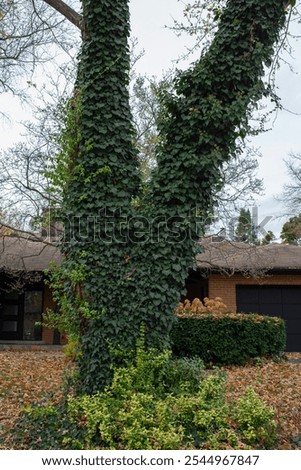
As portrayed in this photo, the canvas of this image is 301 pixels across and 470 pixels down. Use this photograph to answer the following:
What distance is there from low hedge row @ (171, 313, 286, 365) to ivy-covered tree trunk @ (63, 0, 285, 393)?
18.2 ft

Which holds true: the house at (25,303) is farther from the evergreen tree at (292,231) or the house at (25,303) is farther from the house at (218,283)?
the evergreen tree at (292,231)

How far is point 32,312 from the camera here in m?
19.4

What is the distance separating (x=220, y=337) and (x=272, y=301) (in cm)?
715

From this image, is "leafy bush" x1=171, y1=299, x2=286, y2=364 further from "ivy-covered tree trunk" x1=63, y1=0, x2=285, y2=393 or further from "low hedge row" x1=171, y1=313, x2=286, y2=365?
"ivy-covered tree trunk" x1=63, y1=0, x2=285, y2=393

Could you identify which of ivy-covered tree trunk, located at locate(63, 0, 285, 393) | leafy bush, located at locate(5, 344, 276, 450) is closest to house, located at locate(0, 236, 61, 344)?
ivy-covered tree trunk, located at locate(63, 0, 285, 393)

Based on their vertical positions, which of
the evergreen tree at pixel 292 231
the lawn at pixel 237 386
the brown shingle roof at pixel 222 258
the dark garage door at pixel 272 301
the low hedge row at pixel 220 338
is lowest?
the lawn at pixel 237 386

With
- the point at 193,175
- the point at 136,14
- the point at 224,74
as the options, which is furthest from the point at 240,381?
the point at 136,14

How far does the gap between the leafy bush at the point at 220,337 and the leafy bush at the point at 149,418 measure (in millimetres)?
5718

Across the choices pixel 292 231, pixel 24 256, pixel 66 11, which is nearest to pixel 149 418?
pixel 66 11

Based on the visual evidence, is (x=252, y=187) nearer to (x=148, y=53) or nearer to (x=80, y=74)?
(x=148, y=53)

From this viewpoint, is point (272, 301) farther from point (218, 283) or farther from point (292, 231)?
point (292, 231)

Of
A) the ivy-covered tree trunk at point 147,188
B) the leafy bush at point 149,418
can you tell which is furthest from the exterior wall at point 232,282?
the leafy bush at point 149,418

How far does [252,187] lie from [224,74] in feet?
30.5

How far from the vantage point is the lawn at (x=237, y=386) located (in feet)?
20.6
